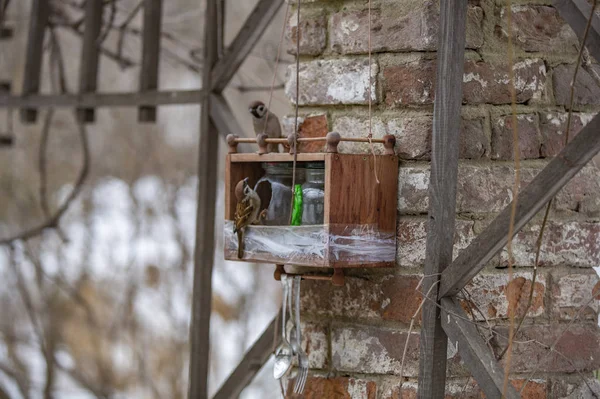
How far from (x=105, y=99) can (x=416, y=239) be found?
174cm

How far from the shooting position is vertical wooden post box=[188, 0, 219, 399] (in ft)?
8.91

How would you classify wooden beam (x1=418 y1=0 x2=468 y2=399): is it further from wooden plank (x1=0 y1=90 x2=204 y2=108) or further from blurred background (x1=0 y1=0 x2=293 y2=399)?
blurred background (x1=0 y1=0 x2=293 y2=399)

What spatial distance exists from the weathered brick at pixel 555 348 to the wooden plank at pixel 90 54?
2.06 meters

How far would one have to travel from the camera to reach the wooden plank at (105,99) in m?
2.88

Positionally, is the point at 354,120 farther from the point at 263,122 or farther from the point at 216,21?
the point at 216,21

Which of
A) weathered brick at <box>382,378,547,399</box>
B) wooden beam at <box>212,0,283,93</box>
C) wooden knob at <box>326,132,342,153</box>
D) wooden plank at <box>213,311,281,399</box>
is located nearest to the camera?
wooden knob at <box>326,132,342,153</box>

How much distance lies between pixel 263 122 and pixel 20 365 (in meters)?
4.82

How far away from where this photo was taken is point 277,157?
1.92 meters

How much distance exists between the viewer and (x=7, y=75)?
7.12 metres

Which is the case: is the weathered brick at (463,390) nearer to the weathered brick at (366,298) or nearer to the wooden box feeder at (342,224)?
the weathered brick at (366,298)

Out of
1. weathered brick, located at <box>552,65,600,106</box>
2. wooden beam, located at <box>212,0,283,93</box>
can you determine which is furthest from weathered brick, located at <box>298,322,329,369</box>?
wooden beam, located at <box>212,0,283,93</box>

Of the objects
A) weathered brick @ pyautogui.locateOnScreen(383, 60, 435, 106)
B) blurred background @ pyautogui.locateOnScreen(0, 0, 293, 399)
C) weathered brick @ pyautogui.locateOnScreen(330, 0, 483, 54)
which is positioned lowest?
blurred background @ pyautogui.locateOnScreen(0, 0, 293, 399)

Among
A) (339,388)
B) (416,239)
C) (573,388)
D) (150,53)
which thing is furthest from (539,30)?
(150,53)

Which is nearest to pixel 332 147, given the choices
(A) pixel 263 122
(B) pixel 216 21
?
(A) pixel 263 122
